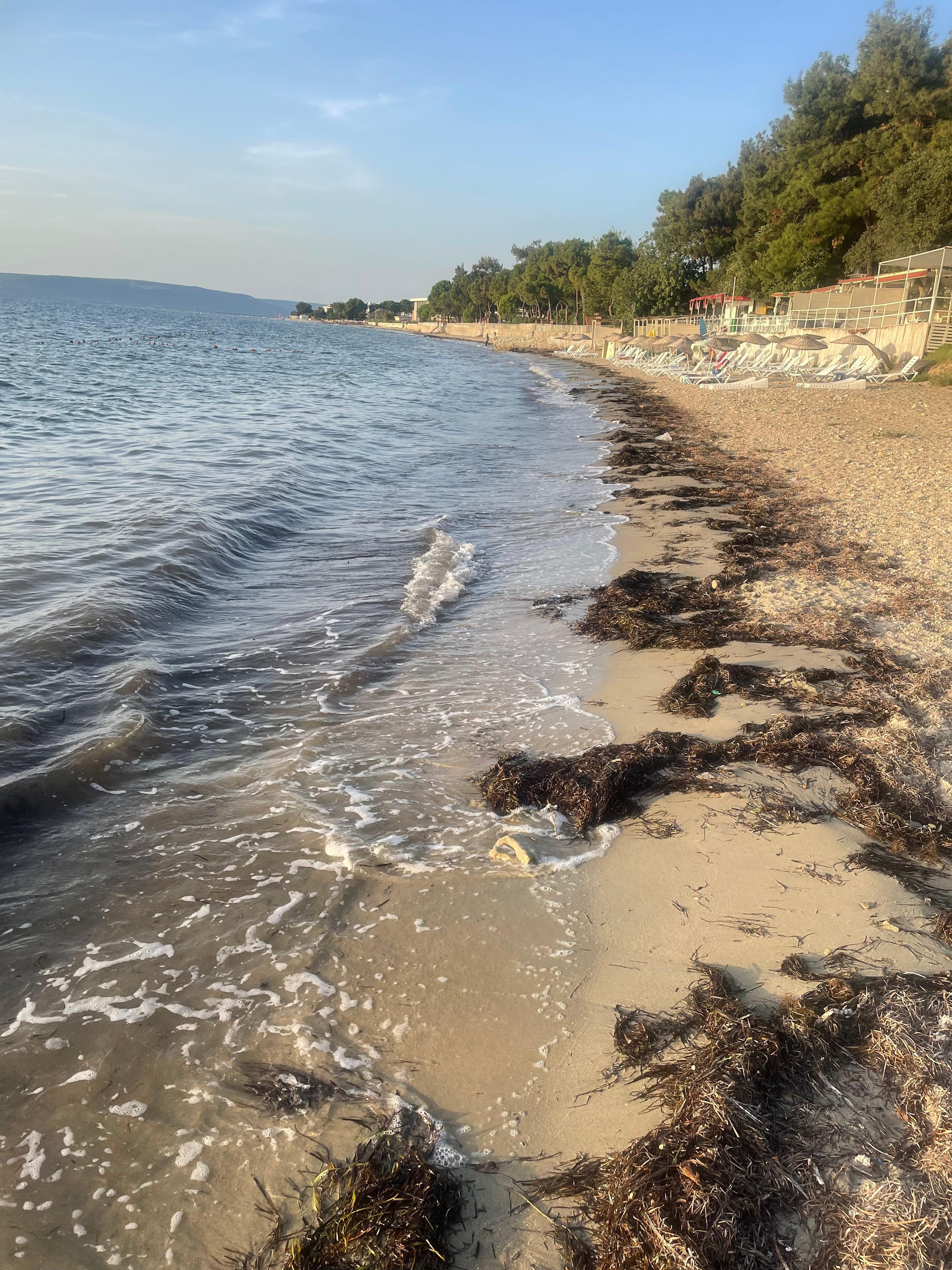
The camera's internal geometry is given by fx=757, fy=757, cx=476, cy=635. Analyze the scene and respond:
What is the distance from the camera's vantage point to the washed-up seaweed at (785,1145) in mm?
2143

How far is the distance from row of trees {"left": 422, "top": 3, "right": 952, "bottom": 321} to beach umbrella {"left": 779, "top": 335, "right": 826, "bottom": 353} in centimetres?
1245

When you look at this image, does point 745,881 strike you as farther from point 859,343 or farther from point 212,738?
point 859,343

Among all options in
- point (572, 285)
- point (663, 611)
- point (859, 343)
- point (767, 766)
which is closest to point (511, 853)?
point (767, 766)

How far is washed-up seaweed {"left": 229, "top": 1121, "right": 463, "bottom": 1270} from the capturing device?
7.35 ft

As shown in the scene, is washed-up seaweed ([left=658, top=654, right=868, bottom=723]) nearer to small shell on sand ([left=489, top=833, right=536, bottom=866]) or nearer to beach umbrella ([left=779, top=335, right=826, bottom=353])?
small shell on sand ([left=489, top=833, right=536, bottom=866])

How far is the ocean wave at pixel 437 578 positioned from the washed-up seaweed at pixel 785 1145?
5595mm

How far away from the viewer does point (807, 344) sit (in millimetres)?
31703

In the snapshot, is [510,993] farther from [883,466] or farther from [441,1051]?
[883,466]

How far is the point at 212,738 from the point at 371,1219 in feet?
12.7

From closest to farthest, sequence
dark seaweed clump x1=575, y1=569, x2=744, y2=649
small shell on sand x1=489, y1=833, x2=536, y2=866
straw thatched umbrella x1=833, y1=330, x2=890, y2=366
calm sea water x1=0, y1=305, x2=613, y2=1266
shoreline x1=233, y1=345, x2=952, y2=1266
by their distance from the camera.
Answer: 1. shoreline x1=233, y1=345, x2=952, y2=1266
2. calm sea water x1=0, y1=305, x2=613, y2=1266
3. small shell on sand x1=489, y1=833, x2=536, y2=866
4. dark seaweed clump x1=575, y1=569, x2=744, y2=649
5. straw thatched umbrella x1=833, y1=330, x2=890, y2=366

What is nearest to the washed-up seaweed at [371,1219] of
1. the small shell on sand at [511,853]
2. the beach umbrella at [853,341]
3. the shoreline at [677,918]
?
the shoreline at [677,918]

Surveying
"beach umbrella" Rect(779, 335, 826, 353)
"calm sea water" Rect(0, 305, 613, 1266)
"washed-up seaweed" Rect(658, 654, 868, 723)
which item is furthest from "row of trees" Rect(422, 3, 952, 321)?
"washed-up seaweed" Rect(658, 654, 868, 723)

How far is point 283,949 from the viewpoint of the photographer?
3.60 metres

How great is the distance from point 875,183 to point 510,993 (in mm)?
58597
